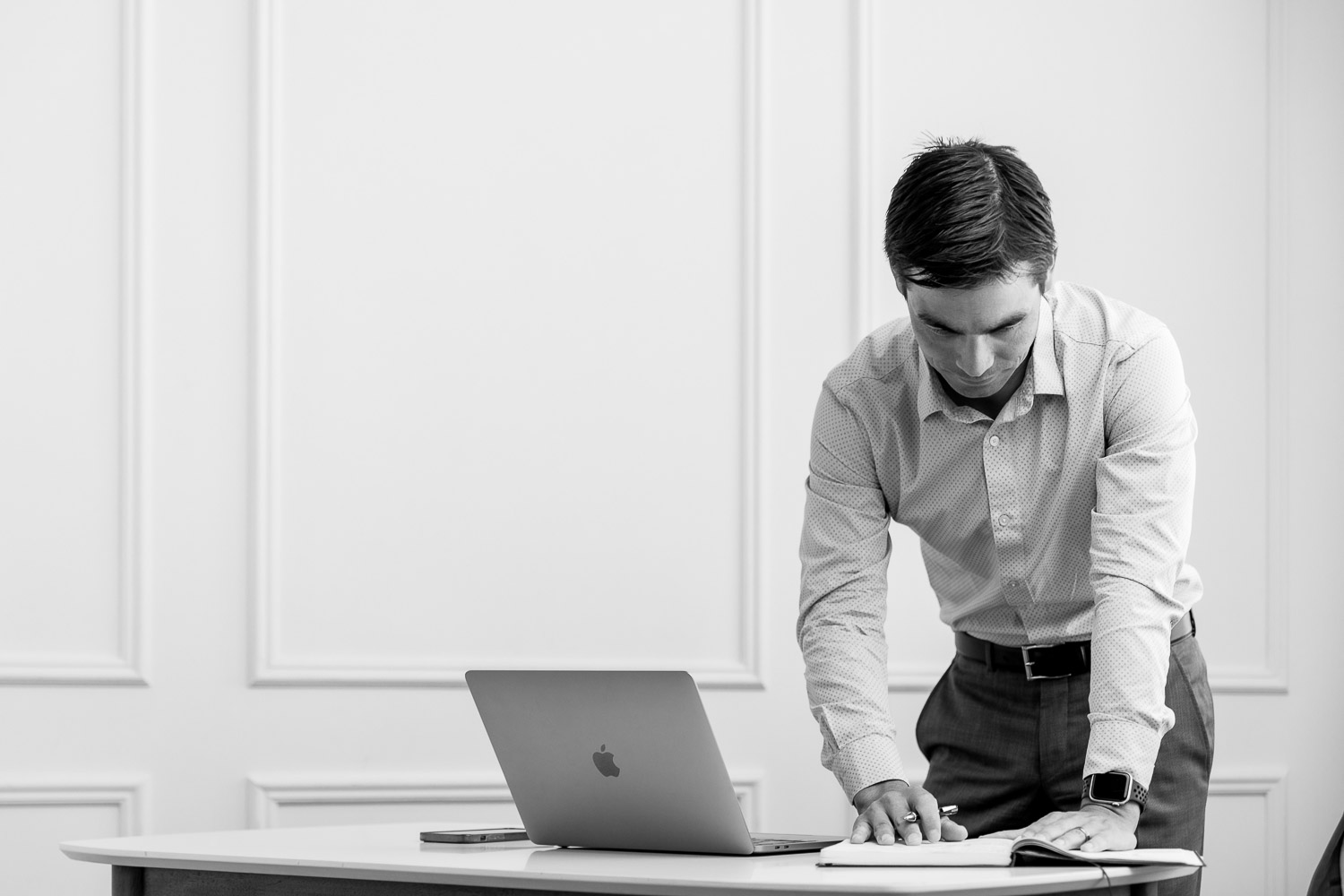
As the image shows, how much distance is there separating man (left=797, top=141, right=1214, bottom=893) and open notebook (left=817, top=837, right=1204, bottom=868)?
0.47 feet

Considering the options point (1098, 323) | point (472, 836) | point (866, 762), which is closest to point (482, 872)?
point (472, 836)

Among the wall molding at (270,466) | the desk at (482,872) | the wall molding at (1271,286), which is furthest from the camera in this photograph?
the wall molding at (1271,286)

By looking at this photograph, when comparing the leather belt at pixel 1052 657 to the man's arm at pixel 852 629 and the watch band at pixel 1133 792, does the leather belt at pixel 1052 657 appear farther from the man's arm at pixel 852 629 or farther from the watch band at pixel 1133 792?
the watch band at pixel 1133 792

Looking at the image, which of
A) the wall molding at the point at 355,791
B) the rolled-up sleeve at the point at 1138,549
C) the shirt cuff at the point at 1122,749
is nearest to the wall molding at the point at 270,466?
the wall molding at the point at 355,791

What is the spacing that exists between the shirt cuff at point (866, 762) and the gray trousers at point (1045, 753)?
10.9 inches

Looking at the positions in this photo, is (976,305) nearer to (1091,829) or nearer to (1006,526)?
(1006,526)

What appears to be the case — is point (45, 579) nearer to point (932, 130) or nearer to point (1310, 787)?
point (932, 130)

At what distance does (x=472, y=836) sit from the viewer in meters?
1.76

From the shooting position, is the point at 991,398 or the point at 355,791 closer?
the point at 991,398

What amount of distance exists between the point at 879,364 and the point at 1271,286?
65.8 inches

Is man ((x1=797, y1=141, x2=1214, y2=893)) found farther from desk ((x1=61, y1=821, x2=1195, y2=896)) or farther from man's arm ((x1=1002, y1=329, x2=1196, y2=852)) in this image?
desk ((x1=61, y1=821, x2=1195, y2=896))

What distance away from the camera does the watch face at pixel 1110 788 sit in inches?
62.7

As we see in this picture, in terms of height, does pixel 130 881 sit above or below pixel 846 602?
below

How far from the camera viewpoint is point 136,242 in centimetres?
290
